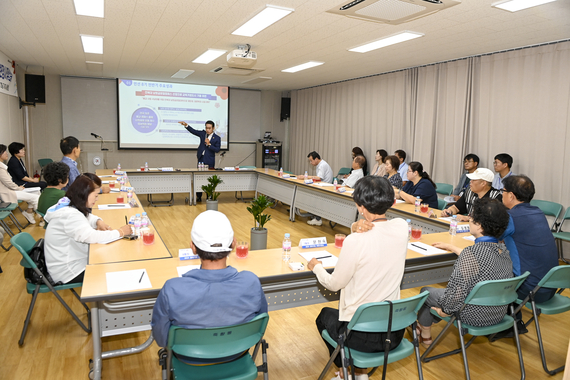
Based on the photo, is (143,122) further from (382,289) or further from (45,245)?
(382,289)

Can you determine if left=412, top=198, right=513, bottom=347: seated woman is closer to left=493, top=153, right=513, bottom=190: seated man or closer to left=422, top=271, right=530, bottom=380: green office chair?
left=422, top=271, right=530, bottom=380: green office chair

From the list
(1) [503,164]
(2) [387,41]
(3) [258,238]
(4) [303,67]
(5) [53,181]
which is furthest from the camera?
(4) [303,67]

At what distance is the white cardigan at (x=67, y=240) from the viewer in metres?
2.60

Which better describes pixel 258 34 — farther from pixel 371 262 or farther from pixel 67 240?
pixel 371 262

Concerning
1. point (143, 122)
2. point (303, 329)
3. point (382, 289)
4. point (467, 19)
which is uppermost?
point (467, 19)

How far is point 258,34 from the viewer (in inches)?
189

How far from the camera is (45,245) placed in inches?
104

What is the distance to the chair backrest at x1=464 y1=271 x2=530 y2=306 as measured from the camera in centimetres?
212

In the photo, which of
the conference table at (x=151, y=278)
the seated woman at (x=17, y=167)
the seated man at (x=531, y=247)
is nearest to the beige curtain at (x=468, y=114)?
the seated man at (x=531, y=247)

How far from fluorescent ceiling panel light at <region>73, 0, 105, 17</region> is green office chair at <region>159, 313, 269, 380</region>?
3.58 metres

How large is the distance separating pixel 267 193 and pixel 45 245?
5421 mm

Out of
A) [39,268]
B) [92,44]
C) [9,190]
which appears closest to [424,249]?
[39,268]

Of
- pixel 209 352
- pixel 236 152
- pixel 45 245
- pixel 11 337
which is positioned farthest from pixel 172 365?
pixel 236 152

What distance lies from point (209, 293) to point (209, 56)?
5.59 metres
